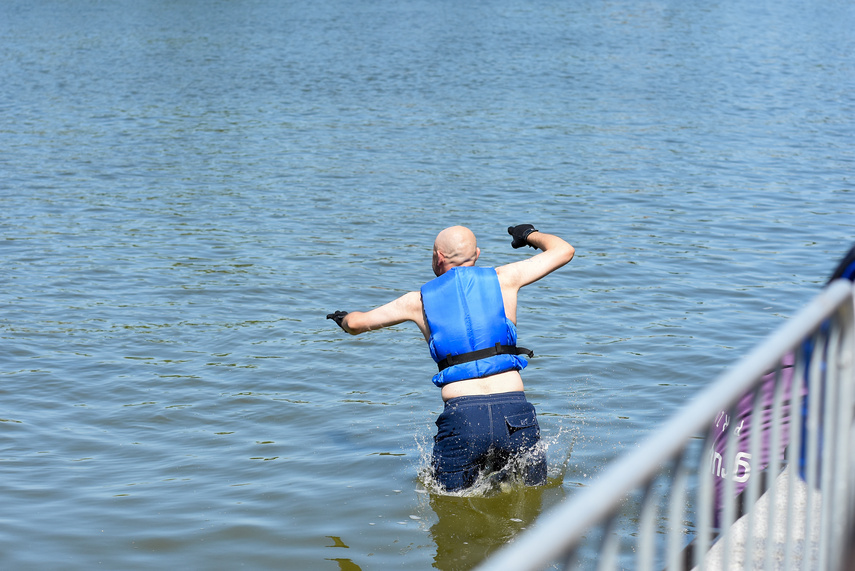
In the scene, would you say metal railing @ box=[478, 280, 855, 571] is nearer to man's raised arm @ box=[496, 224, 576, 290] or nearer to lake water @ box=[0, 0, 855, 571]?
man's raised arm @ box=[496, 224, 576, 290]

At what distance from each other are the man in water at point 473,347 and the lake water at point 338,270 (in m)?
0.51

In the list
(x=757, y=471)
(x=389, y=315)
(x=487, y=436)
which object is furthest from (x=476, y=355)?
(x=757, y=471)

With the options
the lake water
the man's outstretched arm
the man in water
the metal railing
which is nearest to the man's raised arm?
the man in water

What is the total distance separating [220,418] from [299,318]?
8.04 feet

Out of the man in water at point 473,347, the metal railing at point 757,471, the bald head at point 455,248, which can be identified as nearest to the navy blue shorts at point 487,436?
the man in water at point 473,347

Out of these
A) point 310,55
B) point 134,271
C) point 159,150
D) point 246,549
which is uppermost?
point 310,55

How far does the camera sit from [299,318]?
9859 mm

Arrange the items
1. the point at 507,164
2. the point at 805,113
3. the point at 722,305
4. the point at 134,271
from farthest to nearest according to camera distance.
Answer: the point at 805,113 → the point at 507,164 → the point at 134,271 → the point at 722,305

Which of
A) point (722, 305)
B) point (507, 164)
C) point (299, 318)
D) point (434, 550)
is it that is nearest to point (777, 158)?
point (507, 164)

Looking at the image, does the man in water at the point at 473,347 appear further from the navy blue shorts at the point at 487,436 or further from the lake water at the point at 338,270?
the lake water at the point at 338,270

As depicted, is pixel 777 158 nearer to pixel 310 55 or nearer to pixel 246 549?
pixel 246 549

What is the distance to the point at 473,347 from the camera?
5.48 m

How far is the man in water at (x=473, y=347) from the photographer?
215 inches

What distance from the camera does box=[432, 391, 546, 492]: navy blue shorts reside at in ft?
17.9
